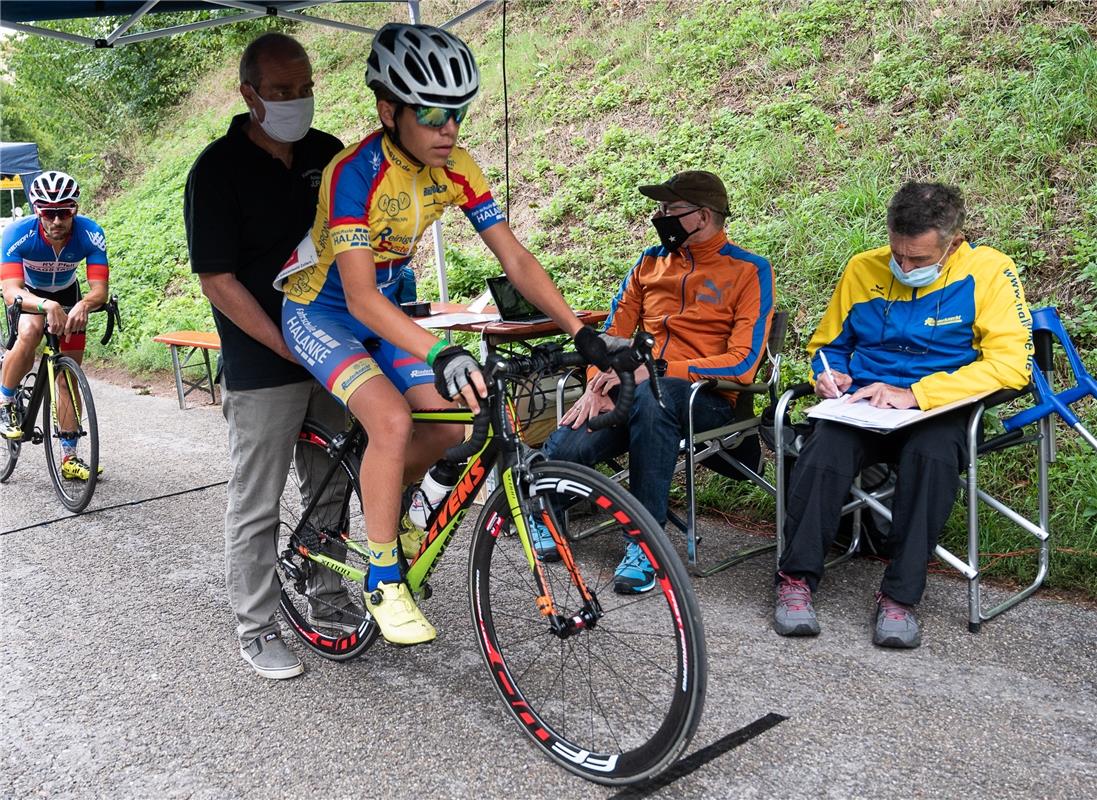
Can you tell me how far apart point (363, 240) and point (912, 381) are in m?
2.28

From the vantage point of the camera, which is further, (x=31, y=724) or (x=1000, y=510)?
(x=1000, y=510)

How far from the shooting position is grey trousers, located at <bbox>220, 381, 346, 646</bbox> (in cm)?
345

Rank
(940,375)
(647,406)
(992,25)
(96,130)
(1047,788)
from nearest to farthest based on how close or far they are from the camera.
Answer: (1047,788) < (940,375) < (647,406) < (992,25) < (96,130)

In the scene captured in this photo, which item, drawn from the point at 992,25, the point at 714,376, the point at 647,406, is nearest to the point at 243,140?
the point at 647,406

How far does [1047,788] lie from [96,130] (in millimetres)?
24704

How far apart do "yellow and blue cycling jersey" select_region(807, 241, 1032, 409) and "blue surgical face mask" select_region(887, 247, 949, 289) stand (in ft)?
0.11

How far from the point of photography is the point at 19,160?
19.0 meters

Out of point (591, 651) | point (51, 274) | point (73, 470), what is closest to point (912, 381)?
point (591, 651)

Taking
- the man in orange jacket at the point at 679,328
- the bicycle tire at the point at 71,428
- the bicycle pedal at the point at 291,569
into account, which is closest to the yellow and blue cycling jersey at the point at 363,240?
the bicycle pedal at the point at 291,569

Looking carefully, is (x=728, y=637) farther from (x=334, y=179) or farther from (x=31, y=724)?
(x=31, y=724)

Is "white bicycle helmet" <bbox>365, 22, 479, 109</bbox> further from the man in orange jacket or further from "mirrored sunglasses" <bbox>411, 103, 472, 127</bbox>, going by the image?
the man in orange jacket

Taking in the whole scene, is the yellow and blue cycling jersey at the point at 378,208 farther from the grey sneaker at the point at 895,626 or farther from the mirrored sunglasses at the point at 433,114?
the grey sneaker at the point at 895,626

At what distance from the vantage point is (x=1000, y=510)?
146 inches

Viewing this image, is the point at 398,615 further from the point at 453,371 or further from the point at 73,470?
the point at 73,470
